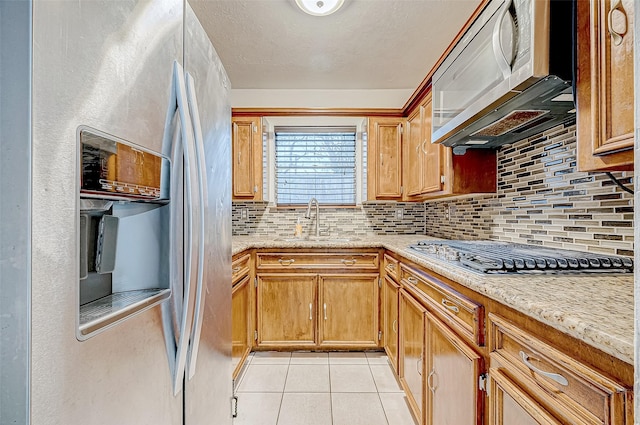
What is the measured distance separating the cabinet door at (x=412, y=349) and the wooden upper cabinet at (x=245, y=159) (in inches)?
63.6

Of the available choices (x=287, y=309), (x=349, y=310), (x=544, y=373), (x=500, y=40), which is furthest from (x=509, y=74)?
(x=287, y=309)

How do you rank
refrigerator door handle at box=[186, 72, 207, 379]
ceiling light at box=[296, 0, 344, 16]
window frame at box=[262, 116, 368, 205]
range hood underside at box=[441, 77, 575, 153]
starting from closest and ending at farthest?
refrigerator door handle at box=[186, 72, 207, 379] → range hood underside at box=[441, 77, 575, 153] → ceiling light at box=[296, 0, 344, 16] → window frame at box=[262, 116, 368, 205]

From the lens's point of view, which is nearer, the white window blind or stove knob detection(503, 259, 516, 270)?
stove knob detection(503, 259, 516, 270)

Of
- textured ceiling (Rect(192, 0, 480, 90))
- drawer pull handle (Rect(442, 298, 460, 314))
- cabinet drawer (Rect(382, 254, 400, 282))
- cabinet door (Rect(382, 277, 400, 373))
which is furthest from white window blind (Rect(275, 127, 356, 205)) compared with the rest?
drawer pull handle (Rect(442, 298, 460, 314))

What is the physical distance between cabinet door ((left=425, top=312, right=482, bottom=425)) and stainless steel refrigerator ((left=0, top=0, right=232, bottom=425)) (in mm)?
867

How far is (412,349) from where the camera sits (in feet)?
5.56

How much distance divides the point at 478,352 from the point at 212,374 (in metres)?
0.89

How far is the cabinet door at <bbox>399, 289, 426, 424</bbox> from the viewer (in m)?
1.53

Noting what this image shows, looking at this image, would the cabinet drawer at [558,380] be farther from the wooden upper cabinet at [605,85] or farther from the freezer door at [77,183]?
the freezer door at [77,183]

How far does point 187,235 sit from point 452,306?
979 millimetres

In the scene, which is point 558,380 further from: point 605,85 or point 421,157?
point 421,157

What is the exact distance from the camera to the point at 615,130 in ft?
2.46

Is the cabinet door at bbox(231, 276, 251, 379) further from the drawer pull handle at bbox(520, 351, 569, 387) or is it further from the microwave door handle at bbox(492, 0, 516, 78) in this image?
the microwave door handle at bbox(492, 0, 516, 78)

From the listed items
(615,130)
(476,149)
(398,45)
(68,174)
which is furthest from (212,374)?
(398,45)
